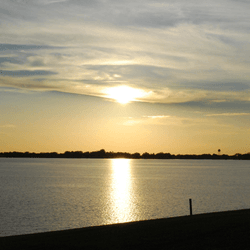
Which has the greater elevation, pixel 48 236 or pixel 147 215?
pixel 48 236

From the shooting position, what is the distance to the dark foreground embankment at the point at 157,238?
16.2 metres

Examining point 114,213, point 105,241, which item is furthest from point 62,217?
point 105,241

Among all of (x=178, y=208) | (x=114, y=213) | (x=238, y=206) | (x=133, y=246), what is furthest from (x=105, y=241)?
(x=238, y=206)

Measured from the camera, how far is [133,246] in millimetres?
16328

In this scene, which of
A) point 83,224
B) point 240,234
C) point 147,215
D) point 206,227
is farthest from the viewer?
point 147,215

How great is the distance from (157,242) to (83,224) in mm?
25155

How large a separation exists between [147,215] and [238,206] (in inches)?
796

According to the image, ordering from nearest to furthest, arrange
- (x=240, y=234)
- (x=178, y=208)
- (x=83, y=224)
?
(x=240, y=234)
(x=83, y=224)
(x=178, y=208)

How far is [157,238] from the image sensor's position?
17.6 meters

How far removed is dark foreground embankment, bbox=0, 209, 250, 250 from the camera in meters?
16.2

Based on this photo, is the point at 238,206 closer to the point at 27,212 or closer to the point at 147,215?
the point at 147,215

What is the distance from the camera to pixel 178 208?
53875 mm

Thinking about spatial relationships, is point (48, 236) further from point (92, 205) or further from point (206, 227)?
point (92, 205)

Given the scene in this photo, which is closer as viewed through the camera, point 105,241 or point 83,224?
point 105,241
